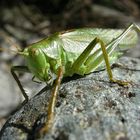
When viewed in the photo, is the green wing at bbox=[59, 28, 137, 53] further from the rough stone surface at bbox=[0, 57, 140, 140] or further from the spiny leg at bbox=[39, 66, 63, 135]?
the spiny leg at bbox=[39, 66, 63, 135]

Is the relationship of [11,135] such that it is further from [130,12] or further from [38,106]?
[130,12]

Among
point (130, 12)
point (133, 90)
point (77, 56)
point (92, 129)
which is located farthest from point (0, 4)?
point (92, 129)

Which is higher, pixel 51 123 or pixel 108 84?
pixel 108 84

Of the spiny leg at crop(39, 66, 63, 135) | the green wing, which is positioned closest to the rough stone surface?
the spiny leg at crop(39, 66, 63, 135)

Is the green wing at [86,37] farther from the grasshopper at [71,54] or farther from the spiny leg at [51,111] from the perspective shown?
the spiny leg at [51,111]

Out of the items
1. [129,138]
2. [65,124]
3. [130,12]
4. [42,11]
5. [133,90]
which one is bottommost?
[129,138]

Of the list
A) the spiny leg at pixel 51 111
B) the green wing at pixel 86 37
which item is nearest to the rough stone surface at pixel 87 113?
the spiny leg at pixel 51 111
